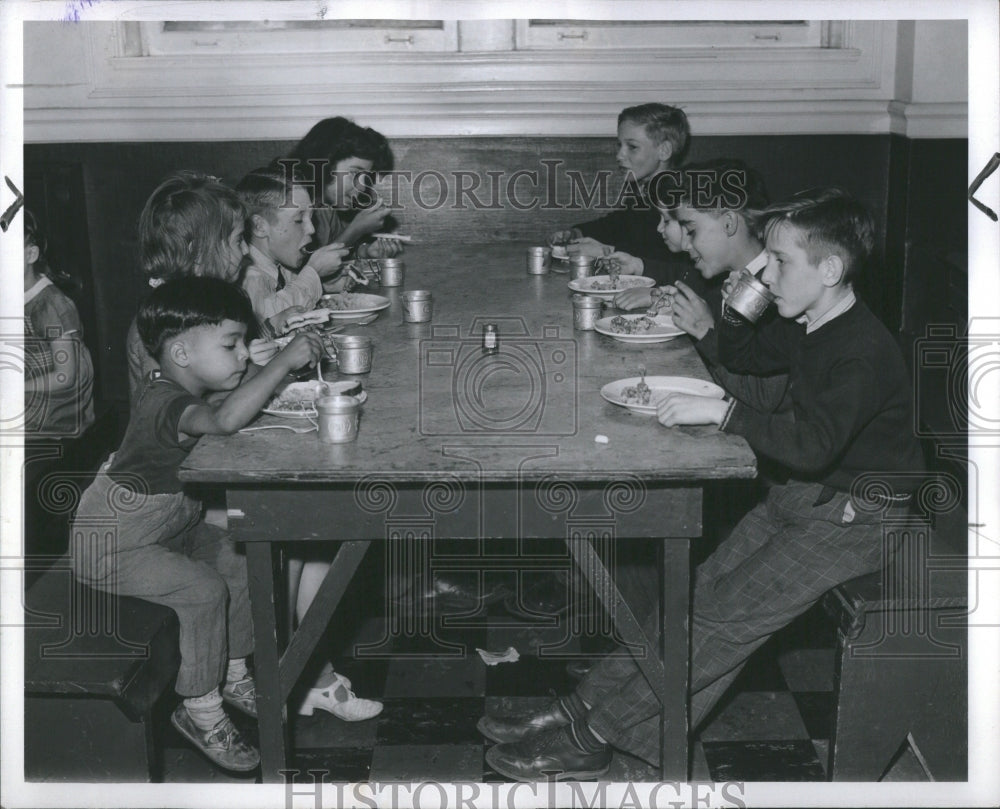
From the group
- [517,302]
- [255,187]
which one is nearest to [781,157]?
A: [517,302]

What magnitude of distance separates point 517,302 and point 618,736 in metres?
1.64

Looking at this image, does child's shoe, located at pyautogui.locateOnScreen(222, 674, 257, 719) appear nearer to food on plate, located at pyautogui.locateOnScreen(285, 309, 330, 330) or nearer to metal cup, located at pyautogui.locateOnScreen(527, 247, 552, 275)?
food on plate, located at pyautogui.locateOnScreen(285, 309, 330, 330)

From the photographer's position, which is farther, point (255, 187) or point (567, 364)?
point (255, 187)

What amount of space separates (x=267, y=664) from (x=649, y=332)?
1493mm

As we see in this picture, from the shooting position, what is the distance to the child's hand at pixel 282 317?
3528 millimetres

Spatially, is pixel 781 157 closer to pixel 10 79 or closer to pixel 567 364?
pixel 567 364

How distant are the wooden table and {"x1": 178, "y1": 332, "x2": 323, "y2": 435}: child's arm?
40 mm

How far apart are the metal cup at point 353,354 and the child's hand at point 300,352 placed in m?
0.18

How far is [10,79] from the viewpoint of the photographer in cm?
239

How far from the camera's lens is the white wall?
5.29 m

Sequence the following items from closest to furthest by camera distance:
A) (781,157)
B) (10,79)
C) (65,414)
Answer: (10,79) < (65,414) < (781,157)

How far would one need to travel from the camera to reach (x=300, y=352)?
2.69 metres

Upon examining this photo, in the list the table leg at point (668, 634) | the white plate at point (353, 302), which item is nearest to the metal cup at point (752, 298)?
the table leg at point (668, 634)

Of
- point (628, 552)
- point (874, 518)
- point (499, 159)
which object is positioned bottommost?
point (628, 552)
